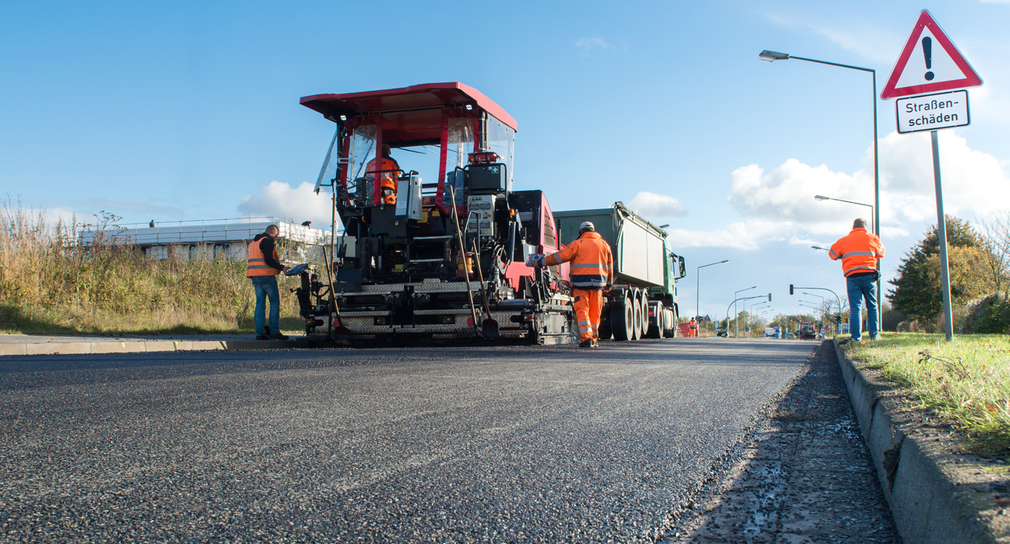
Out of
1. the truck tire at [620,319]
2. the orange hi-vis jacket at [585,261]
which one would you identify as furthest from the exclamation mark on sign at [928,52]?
the truck tire at [620,319]

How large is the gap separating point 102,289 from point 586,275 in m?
9.18

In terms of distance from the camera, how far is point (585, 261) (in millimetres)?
10633

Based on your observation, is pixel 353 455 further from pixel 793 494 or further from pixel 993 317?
pixel 993 317

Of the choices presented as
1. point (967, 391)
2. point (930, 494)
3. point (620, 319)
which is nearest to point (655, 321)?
point (620, 319)

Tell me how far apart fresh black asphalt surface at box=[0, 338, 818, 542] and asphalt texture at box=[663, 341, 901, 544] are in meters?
0.10

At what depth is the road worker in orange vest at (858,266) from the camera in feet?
31.1

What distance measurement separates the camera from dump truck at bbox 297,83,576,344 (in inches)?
395

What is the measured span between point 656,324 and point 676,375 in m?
13.3

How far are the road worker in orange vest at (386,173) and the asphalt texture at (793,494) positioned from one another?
7371mm

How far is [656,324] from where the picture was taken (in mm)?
18969

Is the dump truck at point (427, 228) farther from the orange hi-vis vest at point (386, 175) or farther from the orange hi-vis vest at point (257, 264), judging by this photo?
the orange hi-vis vest at point (257, 264)

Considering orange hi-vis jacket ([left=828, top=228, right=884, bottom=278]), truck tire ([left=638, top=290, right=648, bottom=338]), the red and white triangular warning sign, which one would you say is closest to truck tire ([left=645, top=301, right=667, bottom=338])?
truck tire ([left=638, top=290, right=648, bottom=338])

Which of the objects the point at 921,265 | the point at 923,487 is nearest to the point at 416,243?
the point at 923,487

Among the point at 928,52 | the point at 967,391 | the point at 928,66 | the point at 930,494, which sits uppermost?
the point at 928,52
